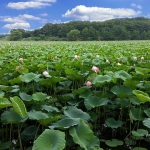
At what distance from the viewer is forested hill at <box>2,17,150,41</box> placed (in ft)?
159

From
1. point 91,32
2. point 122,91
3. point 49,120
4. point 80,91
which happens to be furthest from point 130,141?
point 91,32

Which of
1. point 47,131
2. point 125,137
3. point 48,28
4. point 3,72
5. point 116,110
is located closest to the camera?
point 47,131

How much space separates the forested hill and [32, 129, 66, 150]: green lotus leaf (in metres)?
47.0

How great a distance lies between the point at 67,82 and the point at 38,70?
0.71m

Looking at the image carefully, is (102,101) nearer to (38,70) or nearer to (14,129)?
(14,129)

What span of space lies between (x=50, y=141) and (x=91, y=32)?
159ft

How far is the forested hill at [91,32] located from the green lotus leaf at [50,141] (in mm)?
47008

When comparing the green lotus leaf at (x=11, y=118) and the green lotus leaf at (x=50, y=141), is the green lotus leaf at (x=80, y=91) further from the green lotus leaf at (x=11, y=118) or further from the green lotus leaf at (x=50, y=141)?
the green lotus leaf at (x=50, y=141)

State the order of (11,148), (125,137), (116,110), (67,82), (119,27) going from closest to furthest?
(11,148)
(125,137)
(116,110)
(67,82)
(119,27)

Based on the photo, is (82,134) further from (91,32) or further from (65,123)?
(91,32)

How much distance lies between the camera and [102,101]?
2.06 metres

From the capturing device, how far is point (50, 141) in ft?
4.36

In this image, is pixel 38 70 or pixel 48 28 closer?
pixel 38 70

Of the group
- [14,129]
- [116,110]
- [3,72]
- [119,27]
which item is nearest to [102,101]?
[116,110]
